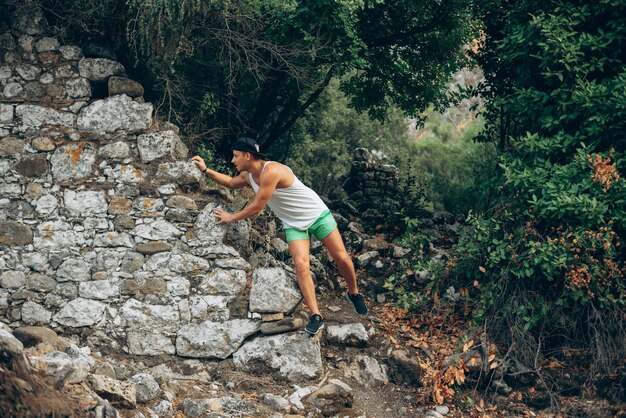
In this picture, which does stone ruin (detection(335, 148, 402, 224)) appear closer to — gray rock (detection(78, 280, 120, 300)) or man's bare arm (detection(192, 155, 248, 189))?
man's bare arm (detection(192, 155, 248, 189))

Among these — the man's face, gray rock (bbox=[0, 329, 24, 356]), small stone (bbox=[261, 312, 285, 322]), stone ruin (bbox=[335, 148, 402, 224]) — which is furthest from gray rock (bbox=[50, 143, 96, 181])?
stone ruin (bbox=[335, 148, 402, 224])

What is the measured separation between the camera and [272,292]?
7.12 meters

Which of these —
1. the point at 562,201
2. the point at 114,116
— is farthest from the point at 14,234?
the point at 562,201

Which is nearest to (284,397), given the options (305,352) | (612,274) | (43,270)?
(305,352)

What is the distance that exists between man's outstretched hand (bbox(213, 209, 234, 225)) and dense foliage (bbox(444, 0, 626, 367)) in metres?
2.41

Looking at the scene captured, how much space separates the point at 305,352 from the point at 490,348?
1.71 meters

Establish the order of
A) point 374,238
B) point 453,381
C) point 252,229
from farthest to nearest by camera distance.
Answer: point 374,238
point 252,229
point 453,381

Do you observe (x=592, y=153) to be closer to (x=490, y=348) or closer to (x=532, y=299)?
(x=532, y=299)

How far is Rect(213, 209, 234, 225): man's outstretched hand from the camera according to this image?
23.3 ft

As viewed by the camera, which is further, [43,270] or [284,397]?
[43,270]

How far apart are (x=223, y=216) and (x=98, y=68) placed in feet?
5.90

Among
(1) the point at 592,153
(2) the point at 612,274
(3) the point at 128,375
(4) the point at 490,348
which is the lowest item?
(3) the point at 128,375

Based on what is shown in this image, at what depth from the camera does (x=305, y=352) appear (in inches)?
275

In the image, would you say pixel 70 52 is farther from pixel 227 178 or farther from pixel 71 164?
pixel 227 178
